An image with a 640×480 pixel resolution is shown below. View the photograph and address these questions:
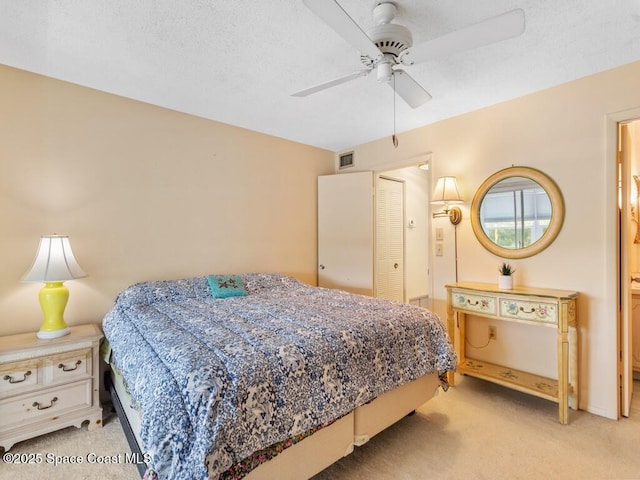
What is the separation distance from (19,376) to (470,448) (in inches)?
112

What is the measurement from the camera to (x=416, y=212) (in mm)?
5027

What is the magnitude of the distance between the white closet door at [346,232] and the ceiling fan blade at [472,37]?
224 cm

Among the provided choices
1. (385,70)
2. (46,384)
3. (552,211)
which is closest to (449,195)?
(552,211)

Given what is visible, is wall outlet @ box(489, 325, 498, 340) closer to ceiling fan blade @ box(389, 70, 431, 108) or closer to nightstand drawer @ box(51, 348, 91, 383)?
ceiling fan blade @ box(389, 70, 431, 108)

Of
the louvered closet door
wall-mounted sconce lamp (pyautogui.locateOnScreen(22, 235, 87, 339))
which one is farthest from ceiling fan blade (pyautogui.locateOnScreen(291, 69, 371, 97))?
the louvered closet door

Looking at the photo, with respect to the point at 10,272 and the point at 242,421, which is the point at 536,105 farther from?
the point at 10,272

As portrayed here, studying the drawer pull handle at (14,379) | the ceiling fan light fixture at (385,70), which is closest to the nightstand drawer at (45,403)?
the drawer pull handle at (14,379)

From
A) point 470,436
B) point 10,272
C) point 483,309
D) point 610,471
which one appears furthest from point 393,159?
point 10,272

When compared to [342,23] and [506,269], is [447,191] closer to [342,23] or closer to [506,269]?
[506,269]

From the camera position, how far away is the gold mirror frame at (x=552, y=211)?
8.52 ft

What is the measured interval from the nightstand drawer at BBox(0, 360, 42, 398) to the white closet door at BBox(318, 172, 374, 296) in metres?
2.86

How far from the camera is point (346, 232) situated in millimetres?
4086

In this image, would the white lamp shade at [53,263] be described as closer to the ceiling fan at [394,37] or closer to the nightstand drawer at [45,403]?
the nightstand drawer at [45,403]

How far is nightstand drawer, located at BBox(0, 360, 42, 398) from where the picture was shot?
1972 millimetres
